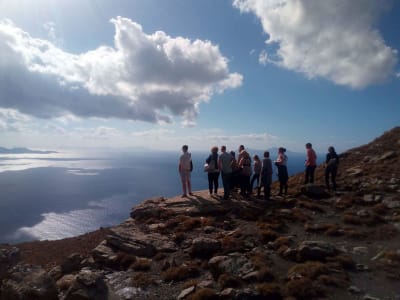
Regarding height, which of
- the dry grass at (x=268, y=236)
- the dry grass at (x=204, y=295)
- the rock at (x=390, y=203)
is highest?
the rock at (x=390, y=203)

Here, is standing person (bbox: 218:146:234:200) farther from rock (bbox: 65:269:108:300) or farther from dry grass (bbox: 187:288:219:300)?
rock (bbox: 65:269:108:300)

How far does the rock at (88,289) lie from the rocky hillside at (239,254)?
31 mm

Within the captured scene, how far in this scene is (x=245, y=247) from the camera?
11594 millimetres

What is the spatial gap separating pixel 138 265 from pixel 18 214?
118898 millimetres

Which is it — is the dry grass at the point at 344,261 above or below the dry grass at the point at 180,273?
above

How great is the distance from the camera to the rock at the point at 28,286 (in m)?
8.22

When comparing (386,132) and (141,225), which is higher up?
(386,132)

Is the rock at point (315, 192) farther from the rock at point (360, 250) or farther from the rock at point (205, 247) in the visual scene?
the rock at point (205, 247)

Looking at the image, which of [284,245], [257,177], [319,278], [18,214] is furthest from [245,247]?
[18,214]

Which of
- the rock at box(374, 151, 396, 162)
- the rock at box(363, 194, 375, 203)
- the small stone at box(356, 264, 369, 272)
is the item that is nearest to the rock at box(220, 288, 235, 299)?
the small stone at box(356, 264, 369, 272)

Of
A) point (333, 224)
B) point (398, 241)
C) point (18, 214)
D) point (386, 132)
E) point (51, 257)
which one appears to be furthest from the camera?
point (18, 214)

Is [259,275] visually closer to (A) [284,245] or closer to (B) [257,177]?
(A) [284,245]

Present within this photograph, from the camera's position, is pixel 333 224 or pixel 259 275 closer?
pixel 259 275

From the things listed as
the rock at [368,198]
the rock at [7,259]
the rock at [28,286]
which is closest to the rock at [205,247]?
the rock at [28,286]
